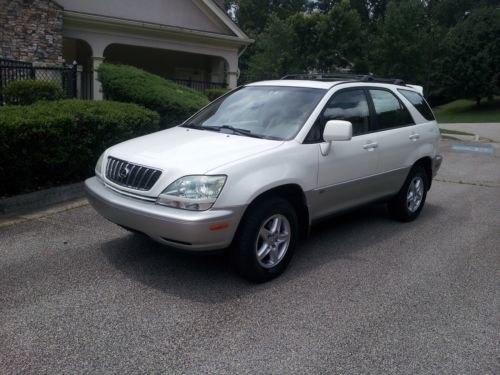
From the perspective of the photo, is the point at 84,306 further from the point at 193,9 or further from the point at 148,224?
the point at 193,9

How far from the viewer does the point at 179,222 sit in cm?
404

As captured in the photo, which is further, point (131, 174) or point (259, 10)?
point (259, 10)

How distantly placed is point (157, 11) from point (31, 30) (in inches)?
185

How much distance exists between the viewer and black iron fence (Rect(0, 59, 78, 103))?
10656mm

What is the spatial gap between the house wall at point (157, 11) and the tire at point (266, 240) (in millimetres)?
13151

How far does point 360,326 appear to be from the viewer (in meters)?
3.88

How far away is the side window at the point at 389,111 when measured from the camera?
6.08m

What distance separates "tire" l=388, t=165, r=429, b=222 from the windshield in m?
1.95

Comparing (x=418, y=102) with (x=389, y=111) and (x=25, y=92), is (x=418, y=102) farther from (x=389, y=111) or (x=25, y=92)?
(x=25, y=92)

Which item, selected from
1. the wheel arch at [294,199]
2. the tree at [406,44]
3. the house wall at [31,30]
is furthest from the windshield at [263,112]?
the tree at [406,44]

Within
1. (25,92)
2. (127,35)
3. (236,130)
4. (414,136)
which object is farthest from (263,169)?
(127,35)

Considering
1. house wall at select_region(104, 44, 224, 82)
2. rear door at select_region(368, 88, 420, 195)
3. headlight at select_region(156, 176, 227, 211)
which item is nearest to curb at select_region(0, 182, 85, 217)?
headlight at select_region(156, 176, 227, 211)

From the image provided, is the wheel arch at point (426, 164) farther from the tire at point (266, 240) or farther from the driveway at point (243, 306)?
the tire at point (266, 240)

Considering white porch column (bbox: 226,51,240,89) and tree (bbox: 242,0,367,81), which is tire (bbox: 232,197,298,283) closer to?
white porch column (bbox: 226,51,240,89)
